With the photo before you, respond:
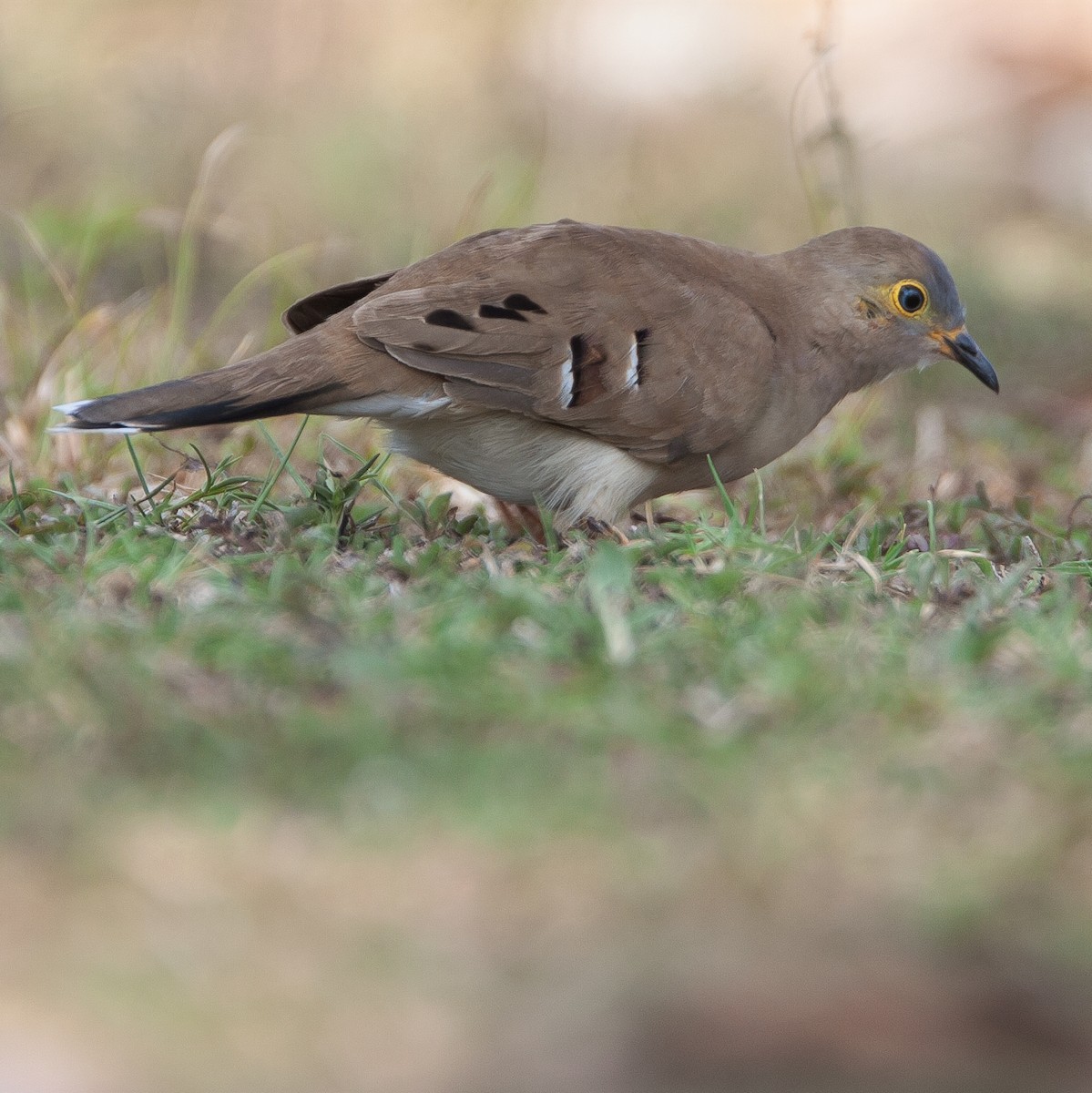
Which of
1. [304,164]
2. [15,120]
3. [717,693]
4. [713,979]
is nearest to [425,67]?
[304,164]

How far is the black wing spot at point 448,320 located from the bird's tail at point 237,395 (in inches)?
8.7

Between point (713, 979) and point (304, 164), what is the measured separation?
349 inches

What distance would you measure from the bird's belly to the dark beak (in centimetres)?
130

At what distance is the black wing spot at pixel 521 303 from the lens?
4.61 meters

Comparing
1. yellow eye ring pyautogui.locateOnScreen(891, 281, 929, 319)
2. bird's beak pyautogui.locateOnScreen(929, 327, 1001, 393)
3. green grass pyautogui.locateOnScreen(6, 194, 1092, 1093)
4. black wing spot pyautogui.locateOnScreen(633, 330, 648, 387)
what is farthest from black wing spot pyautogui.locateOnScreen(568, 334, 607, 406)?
bird's beak pyautogui.locateOnScreen(929, 327, 1001, 393)

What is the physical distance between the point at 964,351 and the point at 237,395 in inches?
98.9

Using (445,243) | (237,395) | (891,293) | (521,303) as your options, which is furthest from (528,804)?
(445,243)

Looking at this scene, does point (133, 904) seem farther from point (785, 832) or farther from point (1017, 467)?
point (1017, 467)

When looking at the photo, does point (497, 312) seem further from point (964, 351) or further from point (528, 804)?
point (528, 804)

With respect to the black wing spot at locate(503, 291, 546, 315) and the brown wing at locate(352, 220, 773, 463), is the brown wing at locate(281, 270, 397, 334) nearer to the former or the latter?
the brown wing at locate(352, 220, 773, 463)

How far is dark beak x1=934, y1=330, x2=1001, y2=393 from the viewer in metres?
5.53

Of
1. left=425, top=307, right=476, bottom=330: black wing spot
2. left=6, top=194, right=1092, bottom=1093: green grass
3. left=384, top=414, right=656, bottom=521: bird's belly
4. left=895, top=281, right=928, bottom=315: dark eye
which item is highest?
left=425, top=307, right=476, bottom=330: black wing spot

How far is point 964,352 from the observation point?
218 inches

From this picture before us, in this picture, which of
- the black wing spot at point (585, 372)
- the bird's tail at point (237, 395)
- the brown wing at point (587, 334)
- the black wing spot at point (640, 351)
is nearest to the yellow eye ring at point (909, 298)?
the brown wing at point (587, 334)
